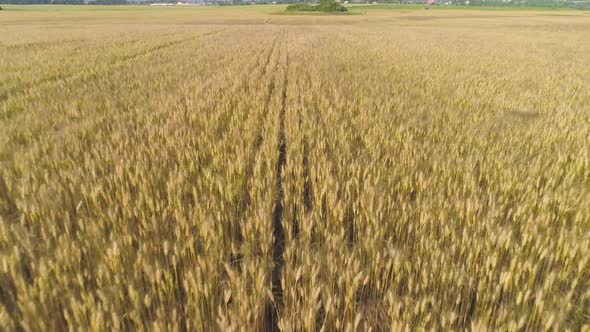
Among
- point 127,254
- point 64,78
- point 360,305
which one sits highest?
point 64,78

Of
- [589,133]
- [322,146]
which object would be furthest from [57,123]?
[589,133]

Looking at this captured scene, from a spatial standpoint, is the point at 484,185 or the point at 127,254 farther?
the point at 484,185

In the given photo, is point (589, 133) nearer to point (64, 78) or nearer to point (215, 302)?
point (215, 302)

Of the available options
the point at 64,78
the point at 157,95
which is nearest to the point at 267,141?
the point at 157,95

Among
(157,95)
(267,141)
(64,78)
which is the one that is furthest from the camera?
(64,78)

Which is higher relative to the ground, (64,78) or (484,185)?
(64,78)

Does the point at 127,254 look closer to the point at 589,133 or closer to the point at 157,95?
the point at 157,95

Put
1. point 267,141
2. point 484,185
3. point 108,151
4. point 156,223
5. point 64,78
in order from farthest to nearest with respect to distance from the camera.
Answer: point 64,78
point 267,141
point 108,151
point 484,185
point 156,223
